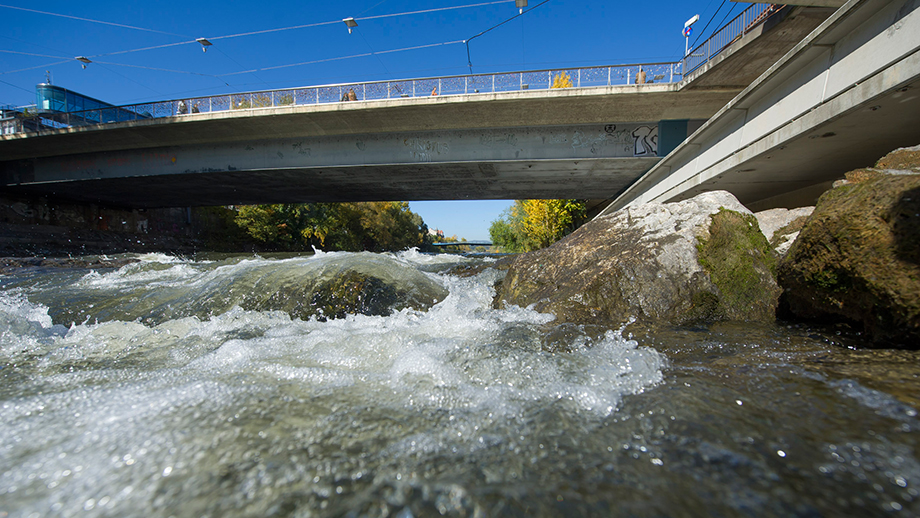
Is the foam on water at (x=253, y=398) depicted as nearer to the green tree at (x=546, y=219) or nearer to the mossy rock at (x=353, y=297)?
the mossy rock at (x=353, y=297)

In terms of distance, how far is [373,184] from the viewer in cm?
1903

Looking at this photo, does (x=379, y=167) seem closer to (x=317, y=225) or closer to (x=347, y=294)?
(x=347, y=294)

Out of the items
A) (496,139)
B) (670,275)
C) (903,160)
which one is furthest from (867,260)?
(496,139)

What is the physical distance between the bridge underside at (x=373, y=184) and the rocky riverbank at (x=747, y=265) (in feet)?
32.5

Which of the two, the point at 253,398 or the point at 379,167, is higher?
the point at 379,167

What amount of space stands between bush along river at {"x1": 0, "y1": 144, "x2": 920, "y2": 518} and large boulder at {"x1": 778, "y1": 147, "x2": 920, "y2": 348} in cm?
2

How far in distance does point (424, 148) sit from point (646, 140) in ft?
29.5

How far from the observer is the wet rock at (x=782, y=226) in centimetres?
A: 504

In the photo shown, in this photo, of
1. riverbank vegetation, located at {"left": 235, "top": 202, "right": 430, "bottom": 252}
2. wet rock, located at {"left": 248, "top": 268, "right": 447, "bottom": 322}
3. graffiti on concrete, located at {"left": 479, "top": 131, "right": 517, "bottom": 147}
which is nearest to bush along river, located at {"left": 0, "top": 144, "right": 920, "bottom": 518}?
wet rock, located at {"left": 248, "top": 268, "right": 447, "bottom": 322}

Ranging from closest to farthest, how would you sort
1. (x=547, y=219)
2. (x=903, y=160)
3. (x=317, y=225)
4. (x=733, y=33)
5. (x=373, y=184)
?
1. (x=903, y=160)
2. (x=733, y=33)
3. (x=373, y=184)
4. (x=547, y=219)
5. (x=317, y=225)

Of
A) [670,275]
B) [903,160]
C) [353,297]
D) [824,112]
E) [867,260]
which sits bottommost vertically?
[353,297]

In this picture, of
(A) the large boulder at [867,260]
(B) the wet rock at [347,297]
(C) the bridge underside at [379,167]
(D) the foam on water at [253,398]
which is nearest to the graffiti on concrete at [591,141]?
(C) the bridge underside at [379,167]

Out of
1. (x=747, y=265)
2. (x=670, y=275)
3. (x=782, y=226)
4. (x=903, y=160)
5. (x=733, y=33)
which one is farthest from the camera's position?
(x=733, y=33)

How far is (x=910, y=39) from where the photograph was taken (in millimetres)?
4410
